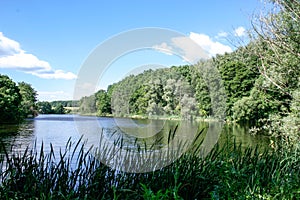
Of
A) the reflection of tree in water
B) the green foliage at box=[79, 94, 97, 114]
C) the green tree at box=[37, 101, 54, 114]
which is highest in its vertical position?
the green tree at box=[37, 101, 54, 114]

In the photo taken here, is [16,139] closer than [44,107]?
Yes

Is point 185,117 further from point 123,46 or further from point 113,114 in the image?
point 123,46

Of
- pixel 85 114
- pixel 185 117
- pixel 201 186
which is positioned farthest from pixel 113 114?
pixel 201 186

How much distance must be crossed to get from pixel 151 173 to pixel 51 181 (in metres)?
0.96

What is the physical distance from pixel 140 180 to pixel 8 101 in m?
31.0

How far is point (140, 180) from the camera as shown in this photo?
3186 mm

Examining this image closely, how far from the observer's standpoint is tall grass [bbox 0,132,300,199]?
288 cm

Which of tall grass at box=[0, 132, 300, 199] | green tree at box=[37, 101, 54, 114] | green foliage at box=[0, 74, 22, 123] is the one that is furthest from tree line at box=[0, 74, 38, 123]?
tall grass at box=[0, 132, 300, 199]

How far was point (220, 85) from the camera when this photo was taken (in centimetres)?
347

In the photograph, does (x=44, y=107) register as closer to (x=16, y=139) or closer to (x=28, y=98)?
(x=28, y=98)

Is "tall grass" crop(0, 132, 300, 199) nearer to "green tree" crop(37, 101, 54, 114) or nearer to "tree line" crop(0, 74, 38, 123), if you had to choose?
"tree line" crop(0, 74, 38, 123)

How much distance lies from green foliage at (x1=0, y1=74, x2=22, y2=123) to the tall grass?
29260mm

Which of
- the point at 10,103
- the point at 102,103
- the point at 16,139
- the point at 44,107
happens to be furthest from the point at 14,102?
the point at 102,103

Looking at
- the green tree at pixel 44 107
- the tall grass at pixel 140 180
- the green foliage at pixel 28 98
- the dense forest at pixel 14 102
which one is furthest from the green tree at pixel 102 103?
the green tree at pixel 44 107
